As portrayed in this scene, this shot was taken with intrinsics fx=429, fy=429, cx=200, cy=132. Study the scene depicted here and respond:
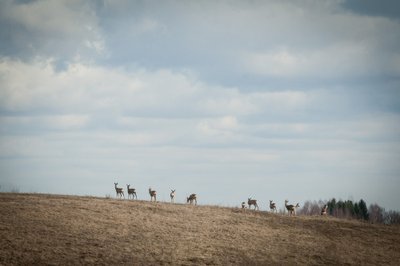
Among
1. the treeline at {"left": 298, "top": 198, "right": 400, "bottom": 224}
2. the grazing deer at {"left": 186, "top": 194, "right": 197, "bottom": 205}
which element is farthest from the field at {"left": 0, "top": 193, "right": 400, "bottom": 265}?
the treeline at {"left": 298, "top": 198, "right": 400, "bottom": 224}

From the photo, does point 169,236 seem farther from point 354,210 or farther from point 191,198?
point 354,210

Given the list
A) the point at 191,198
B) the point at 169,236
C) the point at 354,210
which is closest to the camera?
the point at 169,236

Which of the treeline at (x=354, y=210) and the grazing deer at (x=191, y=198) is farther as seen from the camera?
the treeline at (x=354, y=210)

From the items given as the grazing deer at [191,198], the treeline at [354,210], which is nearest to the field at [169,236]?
the grazing deer at [191,198]

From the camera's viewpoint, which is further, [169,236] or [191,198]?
[191,198]

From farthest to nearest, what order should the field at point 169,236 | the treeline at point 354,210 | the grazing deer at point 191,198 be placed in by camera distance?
the treeline at point 354,210 → the grazing deer at point 191,198 → the field at point 169,236

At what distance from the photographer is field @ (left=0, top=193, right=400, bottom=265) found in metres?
24.1

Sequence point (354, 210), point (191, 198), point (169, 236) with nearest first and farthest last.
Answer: point (169, 236), point (191, 198), point (354, 210)

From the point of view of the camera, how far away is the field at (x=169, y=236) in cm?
2414

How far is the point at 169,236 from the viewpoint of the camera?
29141 mm

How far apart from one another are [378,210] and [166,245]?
14065cm

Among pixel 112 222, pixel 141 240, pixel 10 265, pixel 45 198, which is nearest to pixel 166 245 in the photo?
pixel 141 240

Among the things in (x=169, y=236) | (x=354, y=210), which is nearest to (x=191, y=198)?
(x=169, y=236)

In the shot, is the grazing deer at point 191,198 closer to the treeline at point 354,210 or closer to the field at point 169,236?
the field at point 169,236
